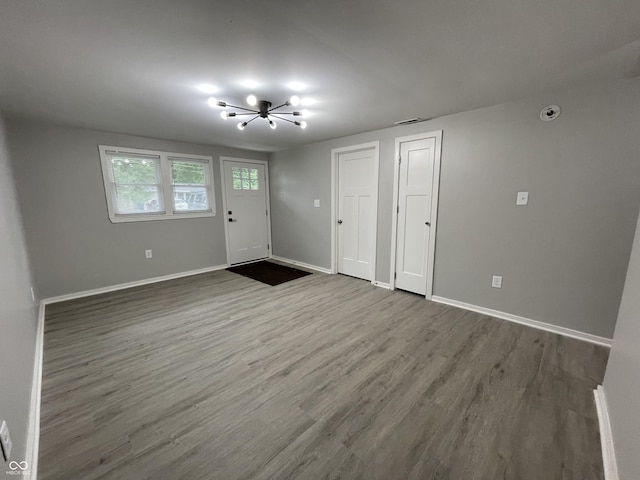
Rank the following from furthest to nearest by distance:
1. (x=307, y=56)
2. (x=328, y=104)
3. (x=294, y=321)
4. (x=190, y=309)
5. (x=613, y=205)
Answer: (x=190, y=309), (x=294, y=321), (x=328, y=104), (x=613, y=205), (x=307, y=56)

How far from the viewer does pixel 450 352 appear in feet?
7.21

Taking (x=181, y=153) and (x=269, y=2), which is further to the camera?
(x=181, y=153)

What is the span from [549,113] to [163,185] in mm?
4959

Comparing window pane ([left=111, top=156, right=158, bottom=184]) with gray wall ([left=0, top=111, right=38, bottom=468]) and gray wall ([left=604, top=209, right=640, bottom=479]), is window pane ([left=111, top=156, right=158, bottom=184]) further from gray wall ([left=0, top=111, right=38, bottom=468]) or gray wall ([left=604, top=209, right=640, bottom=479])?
gray wall ([left=604, top=209, right=640, bottom=479])

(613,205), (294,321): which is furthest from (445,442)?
(613,205)

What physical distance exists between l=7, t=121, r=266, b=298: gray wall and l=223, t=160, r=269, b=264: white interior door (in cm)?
96

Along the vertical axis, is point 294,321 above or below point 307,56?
below

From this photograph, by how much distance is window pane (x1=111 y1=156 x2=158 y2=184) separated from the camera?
3.67 metres

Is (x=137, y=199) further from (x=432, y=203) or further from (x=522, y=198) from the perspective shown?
(x=522, y=198)

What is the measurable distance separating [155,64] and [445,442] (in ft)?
9.81

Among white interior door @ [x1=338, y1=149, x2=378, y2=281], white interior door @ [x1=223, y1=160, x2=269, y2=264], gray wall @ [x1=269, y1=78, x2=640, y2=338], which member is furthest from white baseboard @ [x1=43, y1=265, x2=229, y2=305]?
gray wall @ [x1=269, y1=78, x2=640, y2=338]

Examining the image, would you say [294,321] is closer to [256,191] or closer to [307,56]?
[307,56]

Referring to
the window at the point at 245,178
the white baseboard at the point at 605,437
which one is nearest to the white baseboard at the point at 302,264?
the window at the point at 245,178

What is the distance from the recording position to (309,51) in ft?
5.32
